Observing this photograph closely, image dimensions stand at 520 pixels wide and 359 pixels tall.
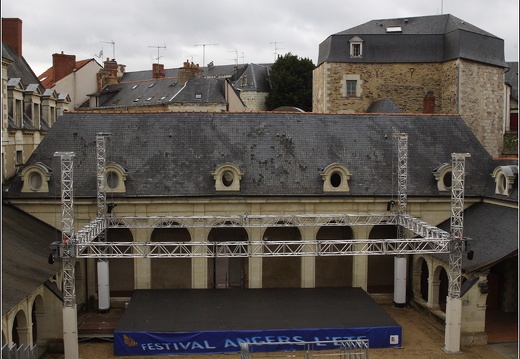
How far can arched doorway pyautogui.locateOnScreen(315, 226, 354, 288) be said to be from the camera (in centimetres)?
2598

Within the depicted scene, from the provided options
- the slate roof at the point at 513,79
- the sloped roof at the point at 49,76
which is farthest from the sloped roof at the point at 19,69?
the slate roof at the point at 513,79

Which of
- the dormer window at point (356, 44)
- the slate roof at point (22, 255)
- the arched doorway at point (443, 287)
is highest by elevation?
the dormer window at point (356, 44)

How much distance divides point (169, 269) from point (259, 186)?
207 inches

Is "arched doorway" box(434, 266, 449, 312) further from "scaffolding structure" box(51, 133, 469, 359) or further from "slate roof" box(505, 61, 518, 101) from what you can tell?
"slate roof" box(505, 61, 518, 101)

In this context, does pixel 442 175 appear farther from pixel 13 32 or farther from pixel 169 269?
pixel 13 32

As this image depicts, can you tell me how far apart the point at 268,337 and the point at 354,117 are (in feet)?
41.3

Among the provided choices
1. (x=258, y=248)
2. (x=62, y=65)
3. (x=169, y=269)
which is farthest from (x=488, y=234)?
(x=62, y=65)

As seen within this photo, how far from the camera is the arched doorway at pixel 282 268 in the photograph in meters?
25.8

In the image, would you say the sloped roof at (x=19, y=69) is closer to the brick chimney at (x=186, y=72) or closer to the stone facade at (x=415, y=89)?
the stone facade at (x=415, y=89)

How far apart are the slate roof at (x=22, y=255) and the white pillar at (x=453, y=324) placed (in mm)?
13409

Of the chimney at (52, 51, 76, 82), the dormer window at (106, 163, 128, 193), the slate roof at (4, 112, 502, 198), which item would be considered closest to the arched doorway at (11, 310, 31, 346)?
the slate roof at (4, 112, 502, 198)

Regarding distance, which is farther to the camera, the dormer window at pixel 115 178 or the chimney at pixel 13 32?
the chimney at pixel 13 32

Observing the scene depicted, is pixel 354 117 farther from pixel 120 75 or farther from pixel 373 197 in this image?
pixel 120 75

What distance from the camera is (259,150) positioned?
2623cm
